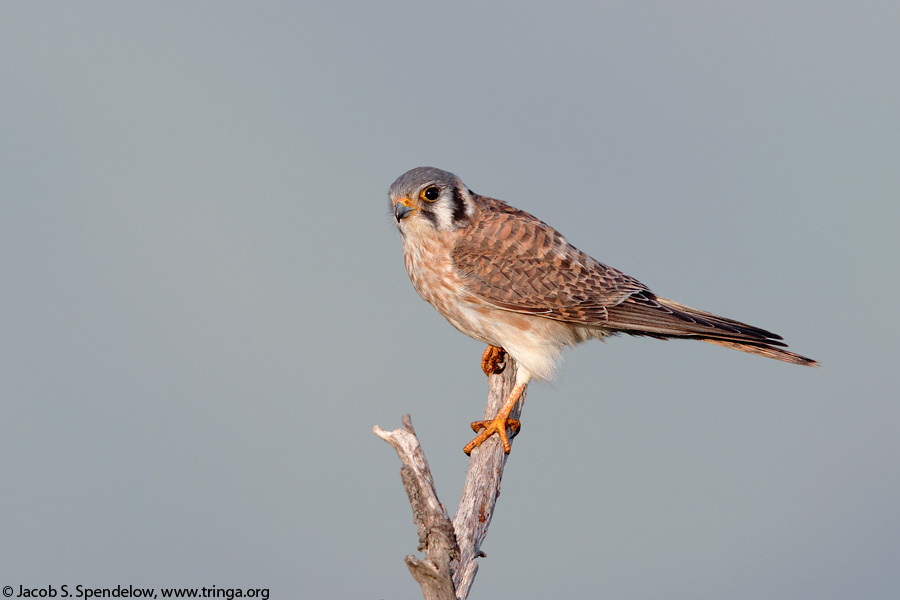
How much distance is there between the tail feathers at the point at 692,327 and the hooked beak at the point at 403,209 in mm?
1036

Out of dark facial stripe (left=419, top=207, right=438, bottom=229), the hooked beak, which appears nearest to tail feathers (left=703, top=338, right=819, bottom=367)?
dark facial stripe (left=419, top=207, right=438, bottom=229)

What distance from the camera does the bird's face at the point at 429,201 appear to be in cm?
366

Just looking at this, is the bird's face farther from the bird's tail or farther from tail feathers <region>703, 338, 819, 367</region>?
tail feathers <region>703, 338, 819, 367</region>

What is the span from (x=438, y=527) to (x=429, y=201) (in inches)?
58.7

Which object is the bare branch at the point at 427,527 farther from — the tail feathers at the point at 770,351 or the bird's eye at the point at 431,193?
the tail feathers at the point at 770,351

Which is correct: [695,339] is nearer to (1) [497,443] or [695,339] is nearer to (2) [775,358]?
(2) [775,358]

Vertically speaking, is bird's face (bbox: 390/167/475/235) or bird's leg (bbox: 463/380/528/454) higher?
bird's face (bbox: 390/167/475/235)

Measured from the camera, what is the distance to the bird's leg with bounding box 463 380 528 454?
3.72m

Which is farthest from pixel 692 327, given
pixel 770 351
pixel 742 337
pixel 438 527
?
pixel 438 527

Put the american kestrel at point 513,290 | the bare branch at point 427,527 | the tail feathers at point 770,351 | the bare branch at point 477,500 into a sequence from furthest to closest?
1. the american kestrel at point 513,290
2. the tail feathers at point 770,351
3. the bare branch at point 477,500
4. the bare branch at point 427,527

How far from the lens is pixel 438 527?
285 centimetres

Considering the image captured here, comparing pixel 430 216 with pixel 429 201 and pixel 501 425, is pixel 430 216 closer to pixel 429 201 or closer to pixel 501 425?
pixel 429 201

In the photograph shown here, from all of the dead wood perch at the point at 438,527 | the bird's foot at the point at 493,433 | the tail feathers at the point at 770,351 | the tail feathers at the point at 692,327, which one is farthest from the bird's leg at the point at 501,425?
the tail feathers at the point at 770,351

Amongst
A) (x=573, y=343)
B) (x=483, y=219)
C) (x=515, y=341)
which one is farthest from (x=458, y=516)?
(x=483, y=219)
